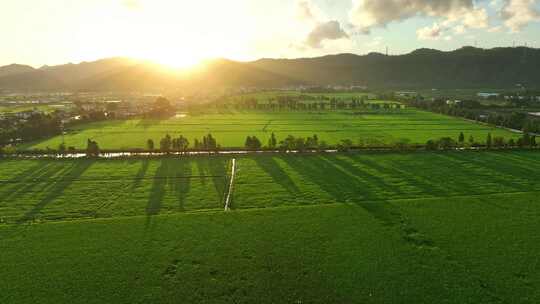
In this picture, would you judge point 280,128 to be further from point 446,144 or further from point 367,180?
point 367,180

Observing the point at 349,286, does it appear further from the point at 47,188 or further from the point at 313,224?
the point at 47,188

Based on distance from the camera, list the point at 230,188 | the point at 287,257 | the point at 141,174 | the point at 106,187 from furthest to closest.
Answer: the point at 141,174, the point at 106,187, the point at 230,188, the point at 287,257

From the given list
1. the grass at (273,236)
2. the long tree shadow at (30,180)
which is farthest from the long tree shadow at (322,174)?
the long tree shadow at (30,180)

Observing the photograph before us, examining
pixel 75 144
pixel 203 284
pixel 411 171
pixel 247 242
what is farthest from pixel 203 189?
pixel 75 144

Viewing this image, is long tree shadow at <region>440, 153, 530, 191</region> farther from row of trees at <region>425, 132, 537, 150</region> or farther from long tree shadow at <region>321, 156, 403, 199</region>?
long tree shadow at <region>321, 156, 403, 199</region>

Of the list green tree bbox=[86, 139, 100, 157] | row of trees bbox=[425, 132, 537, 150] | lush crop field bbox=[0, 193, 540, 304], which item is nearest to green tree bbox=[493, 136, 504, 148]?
row of trees bbox=[425, 132, 537, 150]

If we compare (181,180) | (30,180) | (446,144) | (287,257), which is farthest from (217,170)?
(446,144)
